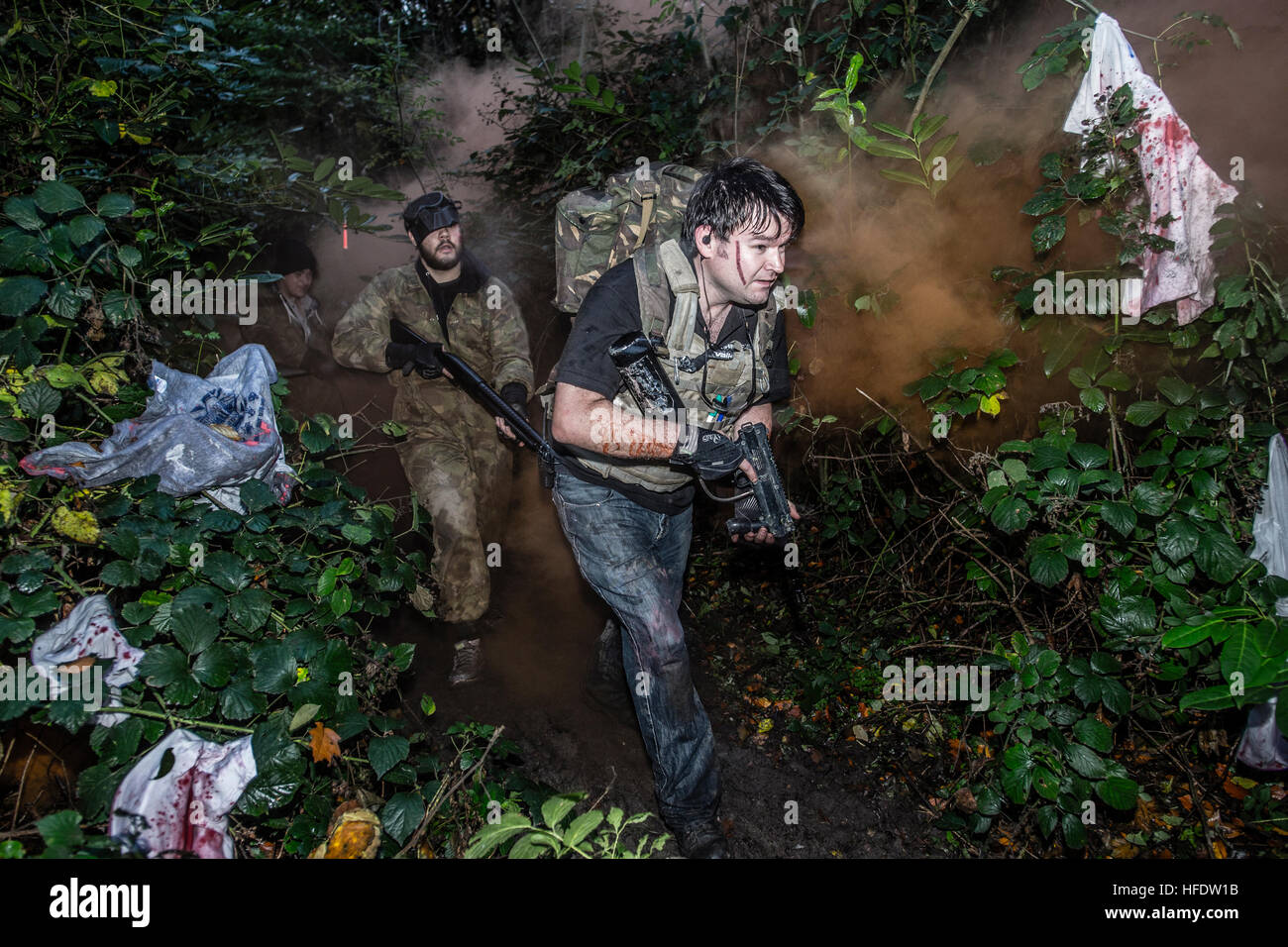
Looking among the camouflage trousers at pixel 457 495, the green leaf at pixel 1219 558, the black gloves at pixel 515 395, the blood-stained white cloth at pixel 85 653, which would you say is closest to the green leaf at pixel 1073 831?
the green leaf at pixel 1219 558

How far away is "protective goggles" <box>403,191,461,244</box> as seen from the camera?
4660 mm

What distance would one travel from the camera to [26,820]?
207 cm

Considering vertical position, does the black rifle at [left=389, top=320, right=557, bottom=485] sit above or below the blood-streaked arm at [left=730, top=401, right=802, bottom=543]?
above

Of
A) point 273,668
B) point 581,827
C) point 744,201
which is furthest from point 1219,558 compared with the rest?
A: point 273,668

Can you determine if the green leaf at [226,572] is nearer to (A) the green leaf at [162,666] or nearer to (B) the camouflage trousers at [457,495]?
(A) the green leaf at [162,666]

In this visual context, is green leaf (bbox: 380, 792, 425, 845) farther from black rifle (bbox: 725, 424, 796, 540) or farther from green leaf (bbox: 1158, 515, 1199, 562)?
green leaf (bbox: 1158, 515, 1199, 562)

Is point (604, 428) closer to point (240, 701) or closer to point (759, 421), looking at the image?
point (759, 421)

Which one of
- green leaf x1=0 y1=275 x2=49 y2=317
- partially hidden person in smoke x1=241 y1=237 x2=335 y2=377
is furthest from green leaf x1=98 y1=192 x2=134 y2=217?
partially hidden person in smoke x1=241 y1=237 x2=335 y2=377

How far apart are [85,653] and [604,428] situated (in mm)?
1732

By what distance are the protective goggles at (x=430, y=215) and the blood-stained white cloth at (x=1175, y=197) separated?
371 centimetres

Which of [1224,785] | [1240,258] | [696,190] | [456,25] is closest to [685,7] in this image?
[456,25]

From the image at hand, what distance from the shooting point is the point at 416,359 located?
4.62 m

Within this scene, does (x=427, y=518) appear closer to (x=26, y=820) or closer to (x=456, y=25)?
(x=26, y=820)

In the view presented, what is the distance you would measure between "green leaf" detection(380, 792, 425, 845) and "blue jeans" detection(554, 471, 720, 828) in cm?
98
